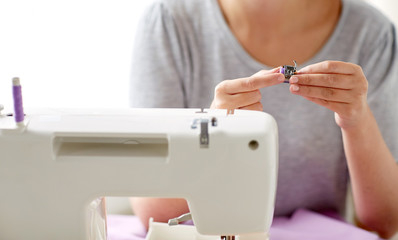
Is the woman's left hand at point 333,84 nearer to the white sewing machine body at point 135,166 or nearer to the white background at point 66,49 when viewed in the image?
the white sewing machine body at point 135,166

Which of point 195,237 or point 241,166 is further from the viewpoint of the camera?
point 195,237

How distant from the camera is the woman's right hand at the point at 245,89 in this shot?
2.45 ft

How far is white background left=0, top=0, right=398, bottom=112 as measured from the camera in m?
1.36

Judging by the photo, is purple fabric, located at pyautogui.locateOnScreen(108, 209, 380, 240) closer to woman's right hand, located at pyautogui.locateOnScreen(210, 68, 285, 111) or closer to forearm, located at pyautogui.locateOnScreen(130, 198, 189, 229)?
forearm, located at pyautogui.locateOnScreen(130, 198, 189, 229)

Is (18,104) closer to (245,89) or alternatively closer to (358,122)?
(245,89)

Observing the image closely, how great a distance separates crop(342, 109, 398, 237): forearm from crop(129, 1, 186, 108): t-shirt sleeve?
0.43m

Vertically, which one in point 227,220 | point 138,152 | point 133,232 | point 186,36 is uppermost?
point 186,36

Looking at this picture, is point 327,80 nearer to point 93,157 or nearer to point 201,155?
point 201,155

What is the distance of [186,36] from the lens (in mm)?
1207

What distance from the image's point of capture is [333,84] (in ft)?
2.54

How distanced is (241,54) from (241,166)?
609 mm

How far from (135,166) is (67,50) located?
0.86 meters

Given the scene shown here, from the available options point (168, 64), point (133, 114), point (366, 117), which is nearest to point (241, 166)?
point (133, 114)

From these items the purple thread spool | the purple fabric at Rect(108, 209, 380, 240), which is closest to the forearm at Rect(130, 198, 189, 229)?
the purple fabric at Rect(108, 209, 380, 240)
